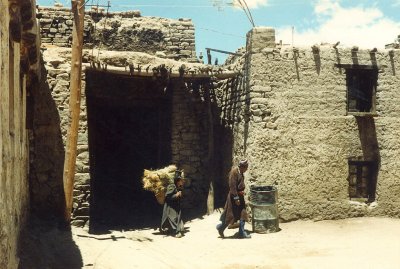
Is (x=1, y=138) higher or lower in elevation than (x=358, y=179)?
higher

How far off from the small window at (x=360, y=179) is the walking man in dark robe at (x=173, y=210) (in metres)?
3.97

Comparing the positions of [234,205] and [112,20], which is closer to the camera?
[234,205]

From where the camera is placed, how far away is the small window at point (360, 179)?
9.64m

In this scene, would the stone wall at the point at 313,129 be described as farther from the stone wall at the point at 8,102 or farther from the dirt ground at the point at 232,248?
the stone wall at the point at 8,102

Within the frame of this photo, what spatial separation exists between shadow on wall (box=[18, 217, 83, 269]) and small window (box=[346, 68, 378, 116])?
6623mm

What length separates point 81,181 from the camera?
8.68 meters

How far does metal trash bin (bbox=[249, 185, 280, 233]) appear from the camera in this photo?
8641 mm

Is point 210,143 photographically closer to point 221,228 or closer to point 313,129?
point 313,129

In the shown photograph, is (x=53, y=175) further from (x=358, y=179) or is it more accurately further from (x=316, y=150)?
(x=358, y=179)

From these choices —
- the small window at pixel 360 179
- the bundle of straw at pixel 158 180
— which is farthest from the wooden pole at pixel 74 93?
the small window at pixel 360 179

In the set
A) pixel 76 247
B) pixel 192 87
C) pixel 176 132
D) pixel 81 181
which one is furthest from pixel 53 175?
pixel 192 87

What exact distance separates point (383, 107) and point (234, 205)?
4290 mm


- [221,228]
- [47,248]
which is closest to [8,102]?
[47,248]

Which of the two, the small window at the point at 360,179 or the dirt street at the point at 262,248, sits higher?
the small window at the point at 360,179
